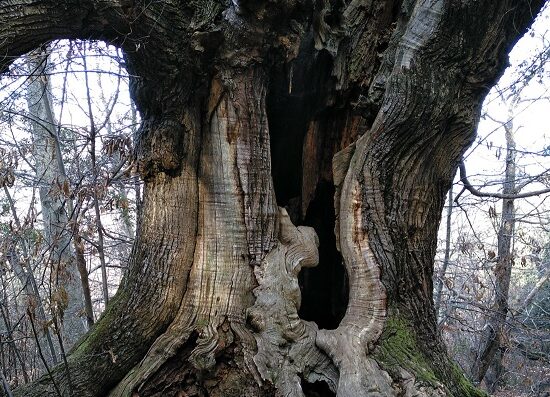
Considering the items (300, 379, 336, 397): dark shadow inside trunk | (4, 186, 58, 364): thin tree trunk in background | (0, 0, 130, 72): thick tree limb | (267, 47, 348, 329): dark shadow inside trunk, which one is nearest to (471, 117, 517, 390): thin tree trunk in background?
(267, 47, 348, 329): dark shadow inside trunk

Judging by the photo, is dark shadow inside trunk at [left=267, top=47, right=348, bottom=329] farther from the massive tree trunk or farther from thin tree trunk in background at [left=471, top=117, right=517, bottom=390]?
thin tree trunk in background at [left=471, top=117, right=517, bottom=390]

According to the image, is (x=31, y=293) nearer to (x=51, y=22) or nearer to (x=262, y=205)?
(x=262, y=205)

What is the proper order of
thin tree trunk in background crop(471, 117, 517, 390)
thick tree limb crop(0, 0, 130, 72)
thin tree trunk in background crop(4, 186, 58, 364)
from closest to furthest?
thick tree limb crop(0, 0, 130, 72) → thin tree trunk in background crop(4, 186, 58, 364) → thin tree trunk in background crop(471, 117, 517, 390)

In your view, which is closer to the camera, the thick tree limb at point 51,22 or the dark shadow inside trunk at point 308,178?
the thick tree limb at point 51,22

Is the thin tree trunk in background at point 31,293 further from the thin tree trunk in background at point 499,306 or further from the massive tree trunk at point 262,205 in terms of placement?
the thin tree trunk in background at point 499,306

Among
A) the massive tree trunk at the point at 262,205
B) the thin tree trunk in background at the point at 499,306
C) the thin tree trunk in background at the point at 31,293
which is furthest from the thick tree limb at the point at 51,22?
the thin tree trunk in background at the point at 499,306

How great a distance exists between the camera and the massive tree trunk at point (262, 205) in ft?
8.35

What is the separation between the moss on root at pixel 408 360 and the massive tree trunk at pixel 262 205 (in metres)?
0.01

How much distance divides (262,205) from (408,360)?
48.5 inches

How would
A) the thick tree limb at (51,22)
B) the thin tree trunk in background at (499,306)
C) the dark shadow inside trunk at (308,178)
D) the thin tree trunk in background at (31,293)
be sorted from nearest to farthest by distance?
1. the thick tree limb at (51,22)
2. the thin tree trunk in background at (31,293)
3. the dark shadow inside trunk at (308,178)
4. the thin tree trunk in background at (499,306)

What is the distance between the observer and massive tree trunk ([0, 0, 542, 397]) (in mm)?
2545

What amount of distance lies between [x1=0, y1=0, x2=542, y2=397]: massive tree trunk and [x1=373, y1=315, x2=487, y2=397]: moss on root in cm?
1

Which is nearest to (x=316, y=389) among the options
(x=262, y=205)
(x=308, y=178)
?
(x=262, y=205)

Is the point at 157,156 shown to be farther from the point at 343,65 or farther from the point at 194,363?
the point at 343,65
